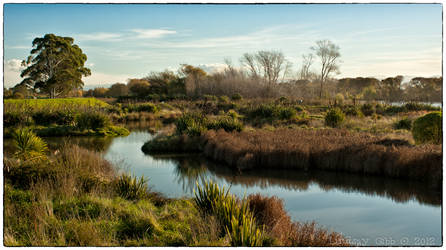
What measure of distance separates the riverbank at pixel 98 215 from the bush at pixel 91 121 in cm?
1214

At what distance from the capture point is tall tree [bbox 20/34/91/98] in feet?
110

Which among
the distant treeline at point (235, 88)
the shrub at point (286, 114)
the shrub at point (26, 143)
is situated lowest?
the shrub at point (26, 143)

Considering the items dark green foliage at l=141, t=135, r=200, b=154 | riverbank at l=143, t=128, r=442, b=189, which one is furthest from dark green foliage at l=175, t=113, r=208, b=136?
riverbank at l=143, t=128, r=442, b=189

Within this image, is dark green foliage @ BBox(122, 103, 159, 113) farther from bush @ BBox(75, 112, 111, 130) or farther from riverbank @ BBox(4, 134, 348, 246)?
riverbank @ BBox(4, 134, 348, 246)

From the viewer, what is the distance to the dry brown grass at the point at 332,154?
32.2ft

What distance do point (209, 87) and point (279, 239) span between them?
40.3 meters

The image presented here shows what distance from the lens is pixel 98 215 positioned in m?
6.47

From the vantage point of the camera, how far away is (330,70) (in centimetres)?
4534

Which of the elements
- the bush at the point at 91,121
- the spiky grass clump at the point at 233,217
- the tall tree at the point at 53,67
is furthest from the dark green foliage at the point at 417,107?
the tall tree at the point at 53,67

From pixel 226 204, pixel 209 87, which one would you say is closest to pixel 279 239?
pixel 226 204

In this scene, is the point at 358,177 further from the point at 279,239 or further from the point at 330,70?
the point at 330,70

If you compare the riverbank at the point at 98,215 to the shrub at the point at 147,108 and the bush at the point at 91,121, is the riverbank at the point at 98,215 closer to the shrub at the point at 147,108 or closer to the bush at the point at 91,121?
the bush at the point at 91,121

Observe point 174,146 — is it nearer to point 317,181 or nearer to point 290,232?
point 317,181

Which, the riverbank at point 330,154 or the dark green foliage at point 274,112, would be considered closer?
the riverbank at point 330,154
